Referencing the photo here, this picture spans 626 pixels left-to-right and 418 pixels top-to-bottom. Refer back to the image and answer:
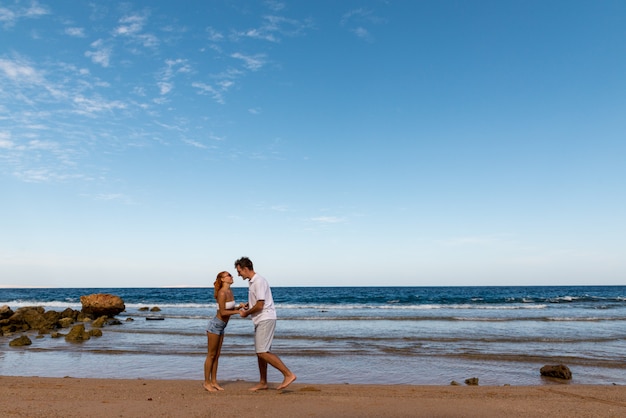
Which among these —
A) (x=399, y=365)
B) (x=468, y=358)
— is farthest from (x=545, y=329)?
(x=399, y=365)

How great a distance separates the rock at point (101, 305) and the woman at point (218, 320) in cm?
2360

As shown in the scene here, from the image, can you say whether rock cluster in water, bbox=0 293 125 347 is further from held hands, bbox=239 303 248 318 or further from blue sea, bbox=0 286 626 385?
held hands, bbox=239 303 248 318

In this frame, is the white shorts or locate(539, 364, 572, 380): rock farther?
locate(539, 364, 572, 380): rock

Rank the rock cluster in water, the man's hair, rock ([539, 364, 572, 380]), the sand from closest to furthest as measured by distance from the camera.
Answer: the sand
the man's hair
rock ([539, 364, 572, 380])
the rock cluster in water

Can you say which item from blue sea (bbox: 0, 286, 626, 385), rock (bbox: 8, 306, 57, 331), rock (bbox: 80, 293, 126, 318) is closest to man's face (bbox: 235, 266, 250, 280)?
blue sea (bbox: 0, 286, 626, 385)

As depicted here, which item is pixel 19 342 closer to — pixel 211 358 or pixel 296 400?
pixel 211 358

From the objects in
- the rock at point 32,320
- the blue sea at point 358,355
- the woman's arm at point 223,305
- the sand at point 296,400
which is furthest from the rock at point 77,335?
the woman's arm at point 223,305

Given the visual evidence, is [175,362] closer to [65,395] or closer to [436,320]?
[65,395]

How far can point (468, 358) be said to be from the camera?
40.6ft

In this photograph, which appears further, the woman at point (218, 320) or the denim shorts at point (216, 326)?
the denim shorts at point (216, 326)

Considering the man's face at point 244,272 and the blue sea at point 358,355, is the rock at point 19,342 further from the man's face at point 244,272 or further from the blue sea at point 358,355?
the man's face at point 244,272

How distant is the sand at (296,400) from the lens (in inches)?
232

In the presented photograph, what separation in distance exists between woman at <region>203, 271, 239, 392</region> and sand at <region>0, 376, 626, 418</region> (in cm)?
30

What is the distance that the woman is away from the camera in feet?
23.4
